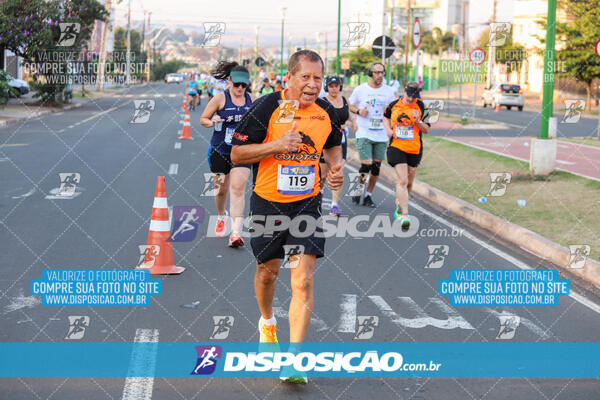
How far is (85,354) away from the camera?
5695 mm

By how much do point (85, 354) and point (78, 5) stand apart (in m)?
39.5

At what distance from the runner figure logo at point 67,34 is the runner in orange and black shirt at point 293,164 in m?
36.6

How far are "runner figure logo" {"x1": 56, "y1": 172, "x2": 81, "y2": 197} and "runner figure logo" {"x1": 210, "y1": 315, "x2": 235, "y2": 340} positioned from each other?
7048 mm

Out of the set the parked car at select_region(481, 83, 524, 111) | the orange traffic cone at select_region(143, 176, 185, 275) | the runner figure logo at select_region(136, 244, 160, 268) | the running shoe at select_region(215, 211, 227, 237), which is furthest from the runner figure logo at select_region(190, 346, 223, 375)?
the parked car at select_region(481, 83, 524, 111)

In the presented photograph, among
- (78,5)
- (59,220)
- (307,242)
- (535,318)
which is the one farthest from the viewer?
(78,5)

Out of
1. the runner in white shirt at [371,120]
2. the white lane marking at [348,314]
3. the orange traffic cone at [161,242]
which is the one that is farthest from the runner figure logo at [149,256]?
the runner in white shirt at [371,120]

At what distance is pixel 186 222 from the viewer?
11047 millimetres

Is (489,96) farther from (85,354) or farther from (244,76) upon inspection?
(85,354)

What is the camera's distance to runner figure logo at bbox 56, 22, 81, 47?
39.7m

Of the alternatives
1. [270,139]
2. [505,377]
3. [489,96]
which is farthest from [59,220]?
[489,96]

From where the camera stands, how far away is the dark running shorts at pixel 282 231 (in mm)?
5273

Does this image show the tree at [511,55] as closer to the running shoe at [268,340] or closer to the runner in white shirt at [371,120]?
the runner in white shirt at [371,120]

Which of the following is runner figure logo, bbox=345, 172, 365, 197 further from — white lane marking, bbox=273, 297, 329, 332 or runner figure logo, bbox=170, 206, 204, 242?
white lane marking, bbox=273, 297, 329, 332

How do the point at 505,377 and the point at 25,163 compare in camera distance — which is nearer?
the point at 505,377
